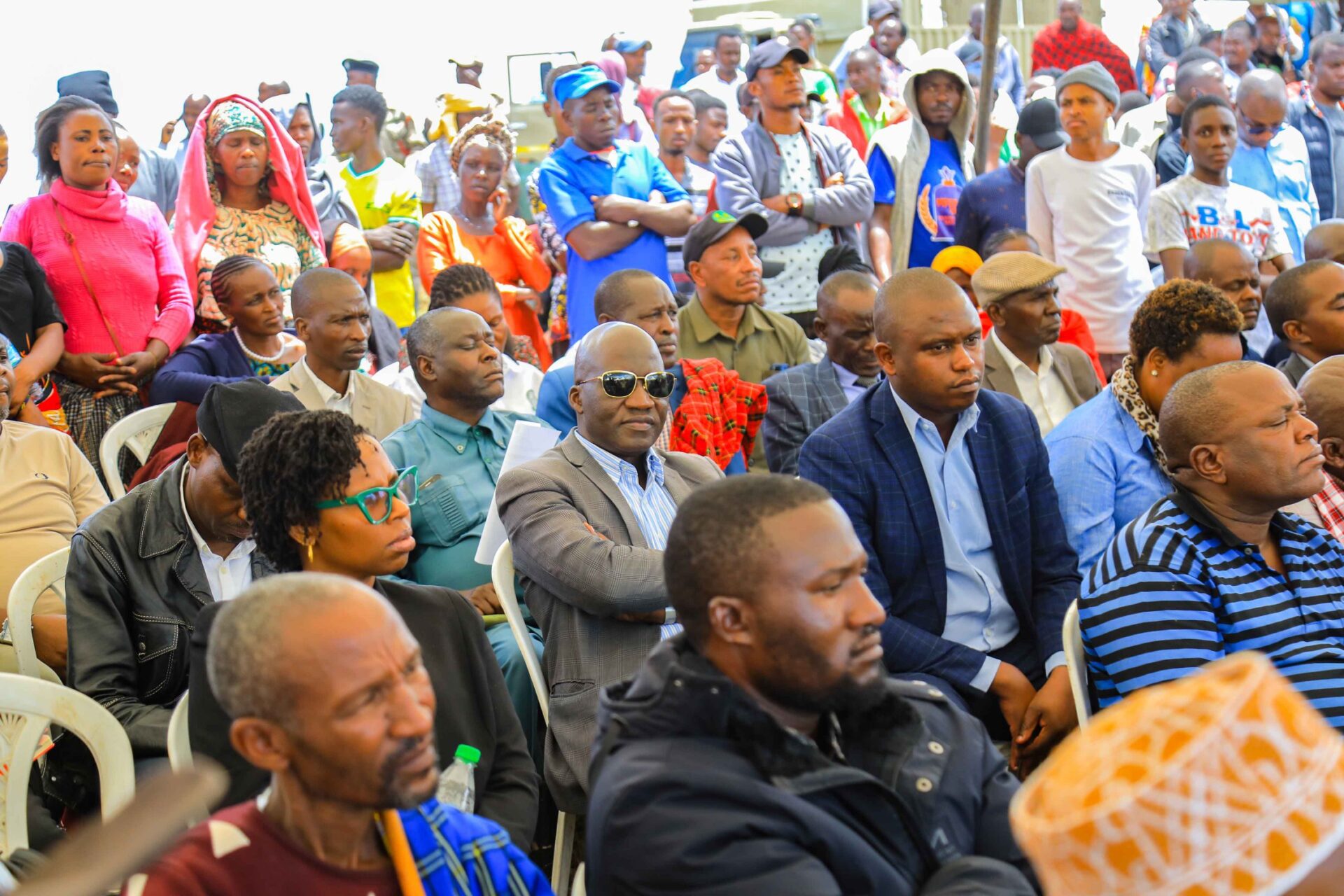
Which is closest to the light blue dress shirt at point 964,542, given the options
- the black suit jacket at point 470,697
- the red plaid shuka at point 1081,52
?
the black suit jacket at point 470,697

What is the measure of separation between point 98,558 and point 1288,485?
8.75ft

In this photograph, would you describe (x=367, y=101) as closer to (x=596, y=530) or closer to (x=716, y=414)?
(x=716, y=414)

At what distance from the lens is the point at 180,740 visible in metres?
2.64

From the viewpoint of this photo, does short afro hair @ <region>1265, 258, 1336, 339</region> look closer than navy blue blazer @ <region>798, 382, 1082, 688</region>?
No

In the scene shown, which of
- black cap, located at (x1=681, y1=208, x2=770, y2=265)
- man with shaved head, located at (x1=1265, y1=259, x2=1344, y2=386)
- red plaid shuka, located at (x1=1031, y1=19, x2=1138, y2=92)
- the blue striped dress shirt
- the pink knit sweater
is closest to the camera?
the blue striped dress shirt

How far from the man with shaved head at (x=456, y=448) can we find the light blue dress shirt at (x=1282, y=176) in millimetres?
4873

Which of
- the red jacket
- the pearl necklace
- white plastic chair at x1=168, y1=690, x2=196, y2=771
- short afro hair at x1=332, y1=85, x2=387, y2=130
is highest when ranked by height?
short afro hair at x1=332, y1=85, x2=387, y2=130

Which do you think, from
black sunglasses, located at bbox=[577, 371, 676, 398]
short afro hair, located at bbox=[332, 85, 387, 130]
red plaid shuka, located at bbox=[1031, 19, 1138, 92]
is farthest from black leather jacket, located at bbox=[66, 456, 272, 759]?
red plaid shuka, located at bbox=[1031, 19, 1138, 92]

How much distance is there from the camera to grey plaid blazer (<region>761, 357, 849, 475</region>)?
4.82 meters

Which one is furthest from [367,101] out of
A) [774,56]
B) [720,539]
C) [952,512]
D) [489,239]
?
[720,539]

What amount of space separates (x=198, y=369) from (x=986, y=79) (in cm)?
435

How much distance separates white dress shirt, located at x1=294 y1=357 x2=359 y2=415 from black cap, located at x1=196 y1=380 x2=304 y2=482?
1612mm

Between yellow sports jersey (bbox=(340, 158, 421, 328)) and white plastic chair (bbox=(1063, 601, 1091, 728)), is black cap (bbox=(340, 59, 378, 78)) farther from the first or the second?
white plastic chair (bbox=(1063, 601, 1091, 728))

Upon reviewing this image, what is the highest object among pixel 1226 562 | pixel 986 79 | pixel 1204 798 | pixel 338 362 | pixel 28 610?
pixel 986 79
